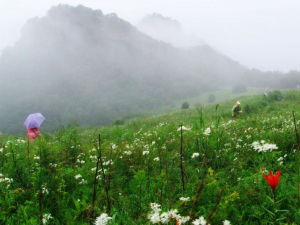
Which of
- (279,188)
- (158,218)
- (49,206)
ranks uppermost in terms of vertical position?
(158,218)

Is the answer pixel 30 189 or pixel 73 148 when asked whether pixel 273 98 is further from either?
pixel 30 189

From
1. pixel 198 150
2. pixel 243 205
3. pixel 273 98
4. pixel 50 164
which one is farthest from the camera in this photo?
pixel 273 98

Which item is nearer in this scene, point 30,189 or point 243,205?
point 243,205

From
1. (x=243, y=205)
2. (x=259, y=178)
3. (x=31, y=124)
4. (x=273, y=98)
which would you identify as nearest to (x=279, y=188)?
(x=259, y=178)

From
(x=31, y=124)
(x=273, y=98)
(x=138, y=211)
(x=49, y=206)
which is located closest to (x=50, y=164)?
(x=49, y=206)

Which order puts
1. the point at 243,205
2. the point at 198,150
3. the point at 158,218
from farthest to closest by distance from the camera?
the point at 198,150, the point at 243,205, the point at 158,218

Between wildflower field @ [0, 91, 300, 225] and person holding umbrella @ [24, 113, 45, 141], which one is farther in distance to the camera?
person holding umbrella @ [24, 113, 45, 141]

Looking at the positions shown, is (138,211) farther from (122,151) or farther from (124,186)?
(122,151)

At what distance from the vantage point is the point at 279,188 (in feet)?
11.0

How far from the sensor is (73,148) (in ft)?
19.7

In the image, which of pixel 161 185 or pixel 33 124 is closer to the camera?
pixel 161 185

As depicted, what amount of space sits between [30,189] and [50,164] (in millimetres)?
720

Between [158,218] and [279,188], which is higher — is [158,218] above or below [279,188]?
above

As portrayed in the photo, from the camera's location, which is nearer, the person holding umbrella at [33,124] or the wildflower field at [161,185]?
the wildflower field at [161,185]
